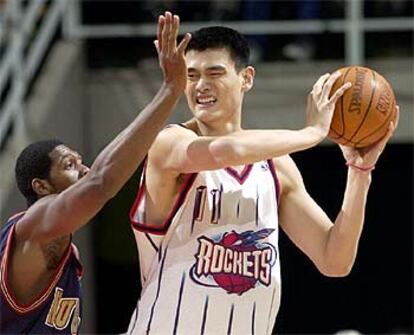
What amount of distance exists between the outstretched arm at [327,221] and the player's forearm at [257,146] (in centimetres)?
48

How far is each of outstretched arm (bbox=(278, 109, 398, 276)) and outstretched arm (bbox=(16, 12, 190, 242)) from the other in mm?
1060

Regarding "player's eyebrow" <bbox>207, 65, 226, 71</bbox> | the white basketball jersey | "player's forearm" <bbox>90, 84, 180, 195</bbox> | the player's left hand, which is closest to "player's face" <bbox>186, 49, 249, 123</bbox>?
"player's eyebrow" <bbox>207, 65, 226, 71</bbox>

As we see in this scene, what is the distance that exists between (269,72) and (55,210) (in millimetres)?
6680

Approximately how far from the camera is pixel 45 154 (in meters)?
4.30

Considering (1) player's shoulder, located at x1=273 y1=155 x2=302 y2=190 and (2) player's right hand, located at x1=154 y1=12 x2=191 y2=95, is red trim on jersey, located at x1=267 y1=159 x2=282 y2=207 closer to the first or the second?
(1) player's shoulder, located at x1=273 y1=155 x2=302 y2=190

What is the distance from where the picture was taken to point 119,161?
368 cm

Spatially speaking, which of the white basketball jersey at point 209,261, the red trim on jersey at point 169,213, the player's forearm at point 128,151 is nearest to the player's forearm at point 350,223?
the white basketball jersey at point 209,261

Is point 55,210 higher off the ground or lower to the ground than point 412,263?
higher

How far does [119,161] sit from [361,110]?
3.89 ft

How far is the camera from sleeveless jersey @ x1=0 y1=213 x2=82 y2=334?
4074mm

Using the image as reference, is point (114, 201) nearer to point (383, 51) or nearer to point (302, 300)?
point (302, 300)

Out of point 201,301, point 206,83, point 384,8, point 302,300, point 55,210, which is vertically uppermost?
point 384,8

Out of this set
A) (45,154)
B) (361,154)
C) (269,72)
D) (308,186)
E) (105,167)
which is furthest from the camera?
(308,186)

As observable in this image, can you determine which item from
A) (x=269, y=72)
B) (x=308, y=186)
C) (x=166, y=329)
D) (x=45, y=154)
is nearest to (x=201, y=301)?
(x=166, y=329)
